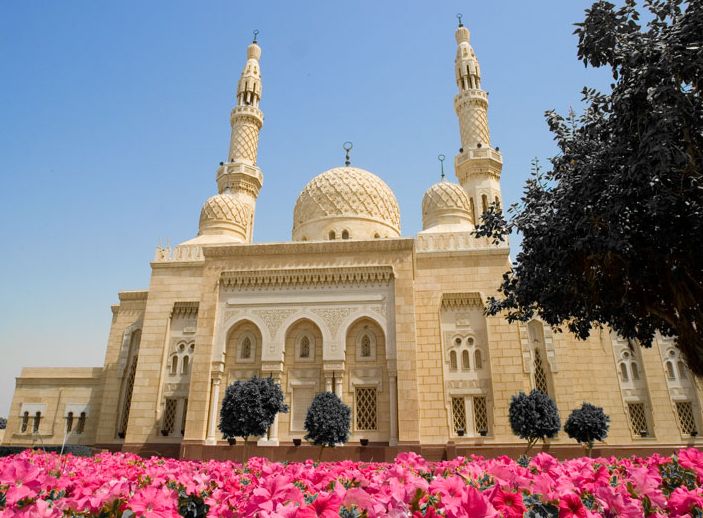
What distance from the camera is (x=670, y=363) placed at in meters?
20.2

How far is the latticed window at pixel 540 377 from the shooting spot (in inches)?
738

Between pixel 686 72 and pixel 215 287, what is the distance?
15.4m

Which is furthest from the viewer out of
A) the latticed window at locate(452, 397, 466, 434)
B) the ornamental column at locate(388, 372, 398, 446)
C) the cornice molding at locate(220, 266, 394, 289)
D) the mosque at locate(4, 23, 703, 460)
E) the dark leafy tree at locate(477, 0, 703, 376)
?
the cornice molding at locate(220, 266, 394, 289)

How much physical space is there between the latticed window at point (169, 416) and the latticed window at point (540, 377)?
14.0 metres

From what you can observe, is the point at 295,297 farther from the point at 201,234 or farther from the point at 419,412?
the point at 201,234

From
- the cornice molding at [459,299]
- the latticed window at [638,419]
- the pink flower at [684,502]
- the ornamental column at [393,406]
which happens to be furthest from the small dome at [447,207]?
the pink flower at [684,502]

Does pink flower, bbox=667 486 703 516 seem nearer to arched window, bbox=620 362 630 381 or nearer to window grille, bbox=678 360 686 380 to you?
arched window, bbox=620 362 630 381

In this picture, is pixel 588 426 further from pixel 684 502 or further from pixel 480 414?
pixel 684 502

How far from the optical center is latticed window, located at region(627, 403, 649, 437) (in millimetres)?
19266

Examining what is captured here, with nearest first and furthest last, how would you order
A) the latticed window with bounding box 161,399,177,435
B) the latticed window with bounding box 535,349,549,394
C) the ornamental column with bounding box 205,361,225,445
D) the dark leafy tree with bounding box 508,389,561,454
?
the dark leafy tree with bounding box 508,389,561,454
the ornamental column with bounding box 205,361,225,445
the latticed window with bounding box 161,399,177,435
the latticed window with bounding box 535,349,549,394

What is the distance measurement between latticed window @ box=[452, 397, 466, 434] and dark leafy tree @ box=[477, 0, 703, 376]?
8.78m

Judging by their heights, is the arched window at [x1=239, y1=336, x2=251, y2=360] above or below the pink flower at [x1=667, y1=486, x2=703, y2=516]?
above

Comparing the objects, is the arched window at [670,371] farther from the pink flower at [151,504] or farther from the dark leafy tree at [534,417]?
the pink flower at [151,504]

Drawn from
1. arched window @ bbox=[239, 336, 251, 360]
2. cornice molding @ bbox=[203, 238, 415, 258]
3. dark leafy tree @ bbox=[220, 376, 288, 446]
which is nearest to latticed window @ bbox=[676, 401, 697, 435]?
cornice molding @ bbox=[203, 238, 415, 258]
